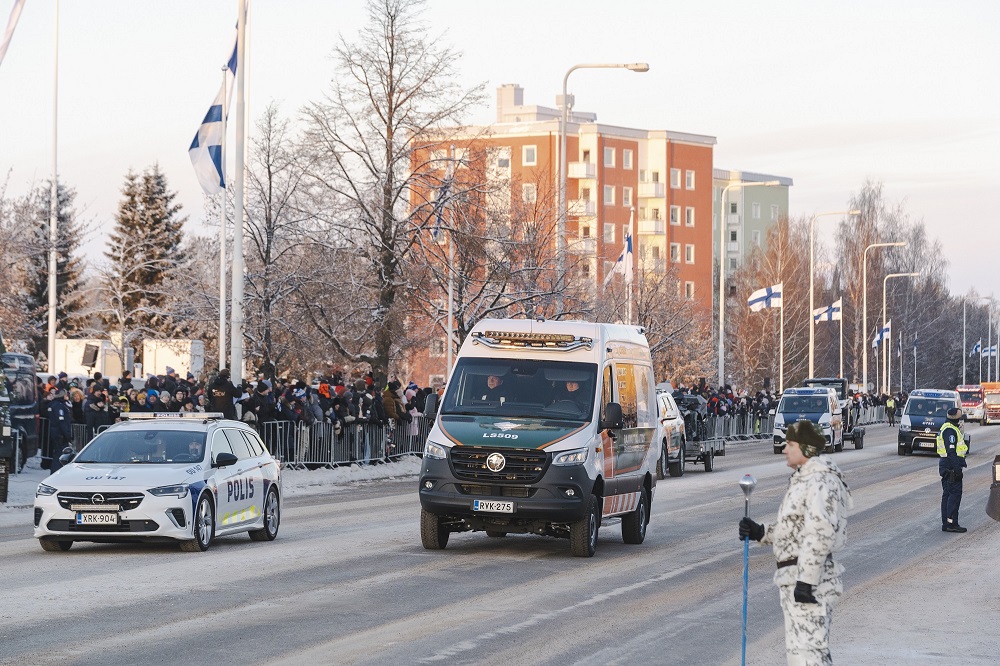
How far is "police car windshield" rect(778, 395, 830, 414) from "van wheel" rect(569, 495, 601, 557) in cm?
3473

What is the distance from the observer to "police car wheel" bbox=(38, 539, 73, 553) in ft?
55.5

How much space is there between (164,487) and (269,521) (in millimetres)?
2538

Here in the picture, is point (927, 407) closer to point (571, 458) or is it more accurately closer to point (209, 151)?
point (209, 151)

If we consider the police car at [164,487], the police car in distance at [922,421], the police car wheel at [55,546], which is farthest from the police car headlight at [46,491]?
the police car in distance at [922,421]

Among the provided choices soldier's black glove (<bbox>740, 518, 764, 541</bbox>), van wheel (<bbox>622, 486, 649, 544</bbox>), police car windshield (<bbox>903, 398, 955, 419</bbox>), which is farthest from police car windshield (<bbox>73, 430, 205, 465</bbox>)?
police car windshield (<bbox>903, 398, 955, 419</bbox>)

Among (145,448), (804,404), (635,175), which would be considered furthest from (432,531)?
(635,175)

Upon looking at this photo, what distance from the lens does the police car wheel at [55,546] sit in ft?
55.5

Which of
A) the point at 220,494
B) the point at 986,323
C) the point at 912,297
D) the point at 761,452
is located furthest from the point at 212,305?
the point at 986,323

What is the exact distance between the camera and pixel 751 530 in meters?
8.45

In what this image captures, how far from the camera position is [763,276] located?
113062 millimetres

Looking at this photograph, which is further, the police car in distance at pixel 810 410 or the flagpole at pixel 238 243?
the police car in distance at pixel 810 410

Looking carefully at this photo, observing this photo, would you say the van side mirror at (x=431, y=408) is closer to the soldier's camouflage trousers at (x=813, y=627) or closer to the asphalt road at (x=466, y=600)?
the asphalt road at (x=466, y=600)

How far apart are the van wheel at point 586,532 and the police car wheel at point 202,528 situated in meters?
4.03

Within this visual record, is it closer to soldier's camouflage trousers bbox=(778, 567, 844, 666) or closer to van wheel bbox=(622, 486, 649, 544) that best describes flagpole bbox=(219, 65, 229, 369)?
van wheel bbox=(622, 486, 649, 544)
